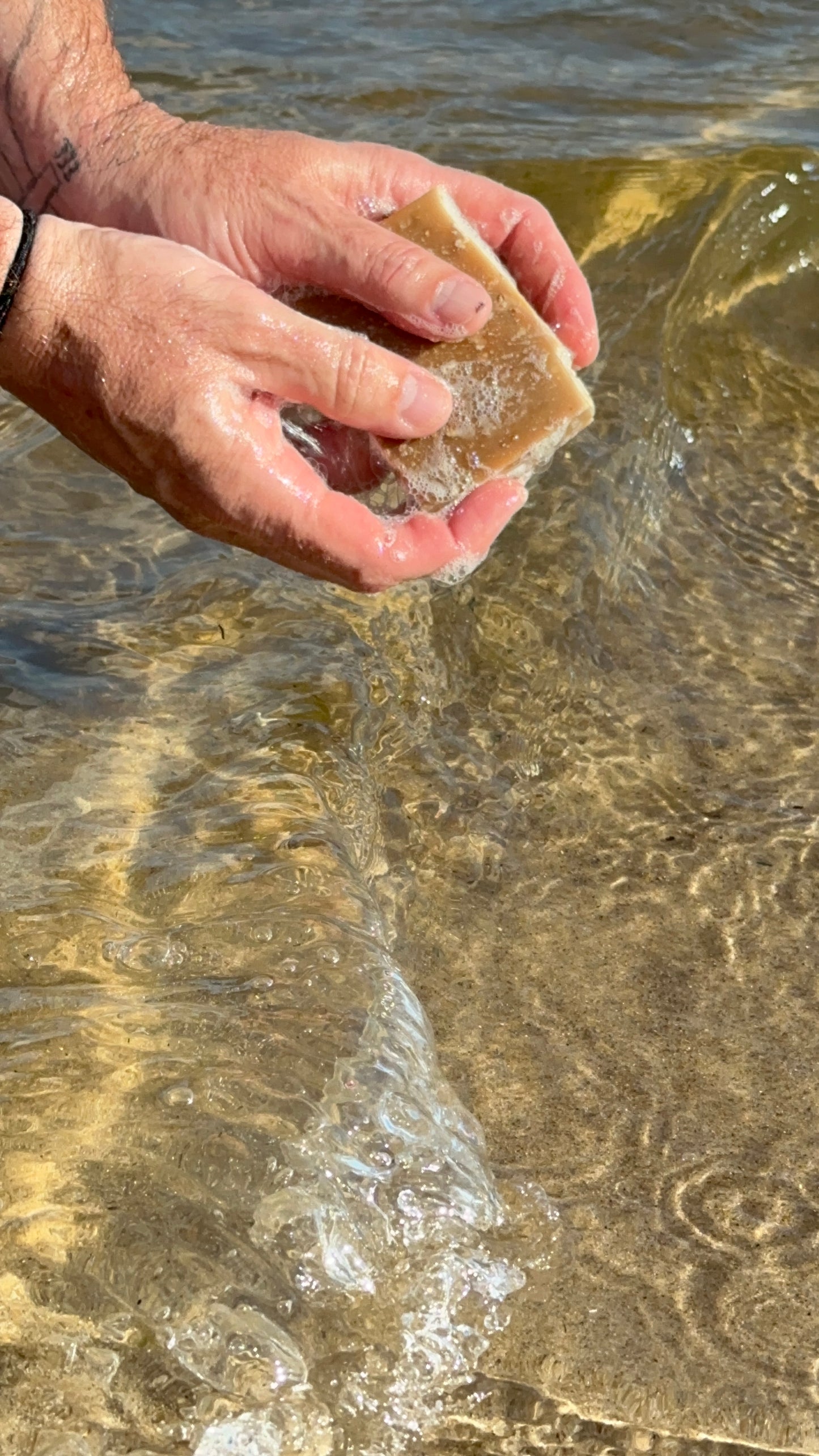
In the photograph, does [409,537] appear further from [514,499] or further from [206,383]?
[206,383]

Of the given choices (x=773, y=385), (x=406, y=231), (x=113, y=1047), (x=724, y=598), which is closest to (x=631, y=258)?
(x=773, y=385)

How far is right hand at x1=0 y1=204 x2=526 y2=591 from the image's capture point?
2.12 meters

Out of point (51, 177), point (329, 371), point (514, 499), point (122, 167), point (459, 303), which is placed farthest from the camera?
point (51, 177)

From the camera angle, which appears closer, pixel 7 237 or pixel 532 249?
pixel 7 237

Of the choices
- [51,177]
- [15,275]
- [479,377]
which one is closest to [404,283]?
[479,377]

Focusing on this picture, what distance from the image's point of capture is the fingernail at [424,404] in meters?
2.16

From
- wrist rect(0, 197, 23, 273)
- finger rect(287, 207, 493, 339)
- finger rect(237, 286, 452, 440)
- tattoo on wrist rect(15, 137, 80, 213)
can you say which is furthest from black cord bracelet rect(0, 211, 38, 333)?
tattoo on wrist rect(15, 137, 80, 213)

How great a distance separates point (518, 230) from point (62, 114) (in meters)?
0.95

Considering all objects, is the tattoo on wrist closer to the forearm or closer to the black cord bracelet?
the forearm

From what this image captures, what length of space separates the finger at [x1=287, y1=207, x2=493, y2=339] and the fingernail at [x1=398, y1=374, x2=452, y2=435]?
0.12 metres

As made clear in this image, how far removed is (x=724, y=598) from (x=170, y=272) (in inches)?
74.0

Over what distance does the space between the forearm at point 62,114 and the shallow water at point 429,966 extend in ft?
3.03

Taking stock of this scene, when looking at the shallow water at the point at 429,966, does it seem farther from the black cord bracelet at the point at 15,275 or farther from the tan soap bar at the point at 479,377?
the black cord bracelet at the point at 15,275

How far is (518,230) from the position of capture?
2.57m
